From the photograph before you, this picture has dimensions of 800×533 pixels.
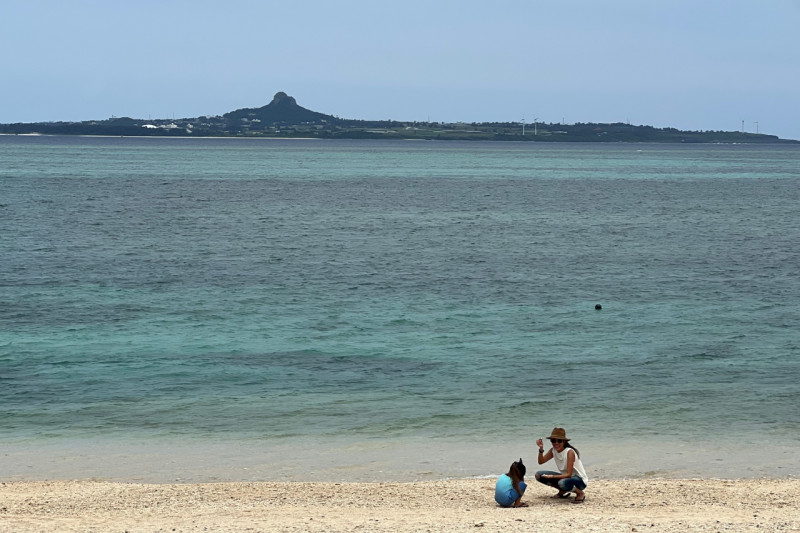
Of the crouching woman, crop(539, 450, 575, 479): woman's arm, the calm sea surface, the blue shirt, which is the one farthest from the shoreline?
the blue shirt

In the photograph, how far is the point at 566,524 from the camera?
12.8 m

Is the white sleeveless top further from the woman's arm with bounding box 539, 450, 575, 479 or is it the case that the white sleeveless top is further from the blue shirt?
the blue shirt

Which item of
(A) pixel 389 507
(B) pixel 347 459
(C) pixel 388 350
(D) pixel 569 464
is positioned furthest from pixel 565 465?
(C) pixel 388 350

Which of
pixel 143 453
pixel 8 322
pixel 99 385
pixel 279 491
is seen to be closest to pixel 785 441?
pixel 279 491

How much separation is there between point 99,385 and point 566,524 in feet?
45.7

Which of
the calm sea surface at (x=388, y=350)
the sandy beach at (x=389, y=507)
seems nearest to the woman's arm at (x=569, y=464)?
the sandy beach at (x=389, y=507)

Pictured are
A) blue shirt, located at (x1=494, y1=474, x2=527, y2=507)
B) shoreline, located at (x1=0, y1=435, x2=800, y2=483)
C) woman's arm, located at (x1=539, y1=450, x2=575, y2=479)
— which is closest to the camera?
blue shirt, located at (x1=494, y1=474, x2=527, y2=507)

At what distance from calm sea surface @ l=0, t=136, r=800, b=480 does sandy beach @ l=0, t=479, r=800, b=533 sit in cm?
143

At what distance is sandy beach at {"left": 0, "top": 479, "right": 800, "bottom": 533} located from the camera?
13.0 meters

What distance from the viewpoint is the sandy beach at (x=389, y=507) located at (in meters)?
13.0

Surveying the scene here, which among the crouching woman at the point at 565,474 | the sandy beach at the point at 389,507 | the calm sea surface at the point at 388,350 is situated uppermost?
the crouching woman at the point at 565,474

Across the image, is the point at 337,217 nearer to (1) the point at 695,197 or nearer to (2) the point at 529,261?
(2) the point at 529,261

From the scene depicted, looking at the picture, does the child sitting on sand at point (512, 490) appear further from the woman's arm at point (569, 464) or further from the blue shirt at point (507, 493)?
the woman's arm at point (569, 464)

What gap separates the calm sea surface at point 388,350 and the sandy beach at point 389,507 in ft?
4.68
